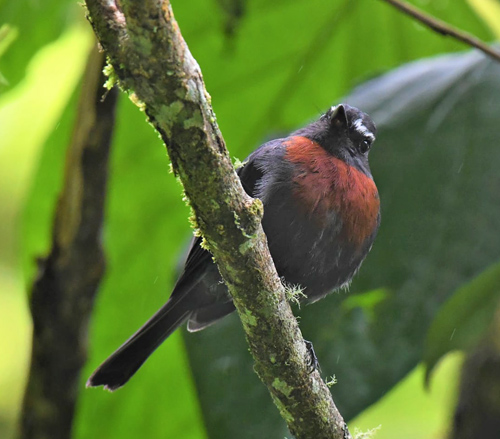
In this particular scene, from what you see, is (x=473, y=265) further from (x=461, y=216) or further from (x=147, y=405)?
(x=147, y=405)

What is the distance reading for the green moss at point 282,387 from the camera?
208 cm

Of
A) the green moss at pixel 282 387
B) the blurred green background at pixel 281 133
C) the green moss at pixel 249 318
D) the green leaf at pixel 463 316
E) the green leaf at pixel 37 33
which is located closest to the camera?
the green moss at pixel 249 318

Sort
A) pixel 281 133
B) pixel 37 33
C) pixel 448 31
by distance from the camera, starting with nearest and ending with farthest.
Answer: pixel 448 31 → pixel 37 33 → pixel 281 133

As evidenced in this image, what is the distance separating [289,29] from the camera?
3633 millimetres

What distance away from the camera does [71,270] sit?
3.11 metres

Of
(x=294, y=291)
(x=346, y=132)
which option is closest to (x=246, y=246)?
(x=294, y=291)

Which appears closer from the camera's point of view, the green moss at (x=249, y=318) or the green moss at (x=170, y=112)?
the green moss at (x=170, y=112)

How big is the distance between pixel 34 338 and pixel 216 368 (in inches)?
37.4

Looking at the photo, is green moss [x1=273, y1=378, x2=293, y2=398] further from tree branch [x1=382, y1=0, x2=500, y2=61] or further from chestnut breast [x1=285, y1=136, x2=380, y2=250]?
tree branch [x1=382, y1=0, x2=500, y2=61]

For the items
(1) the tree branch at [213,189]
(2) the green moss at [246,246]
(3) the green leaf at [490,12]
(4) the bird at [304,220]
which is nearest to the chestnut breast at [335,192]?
(4) the bird at [304,220]

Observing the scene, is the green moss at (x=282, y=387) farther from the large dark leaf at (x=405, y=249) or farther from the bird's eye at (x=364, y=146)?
the bird's eye at (x=364, y=146)

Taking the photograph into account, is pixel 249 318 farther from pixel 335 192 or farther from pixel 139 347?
pixel 139 347

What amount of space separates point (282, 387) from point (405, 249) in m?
0.97

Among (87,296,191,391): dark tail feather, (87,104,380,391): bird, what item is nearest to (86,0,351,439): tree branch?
(87,104,380,391): bird
